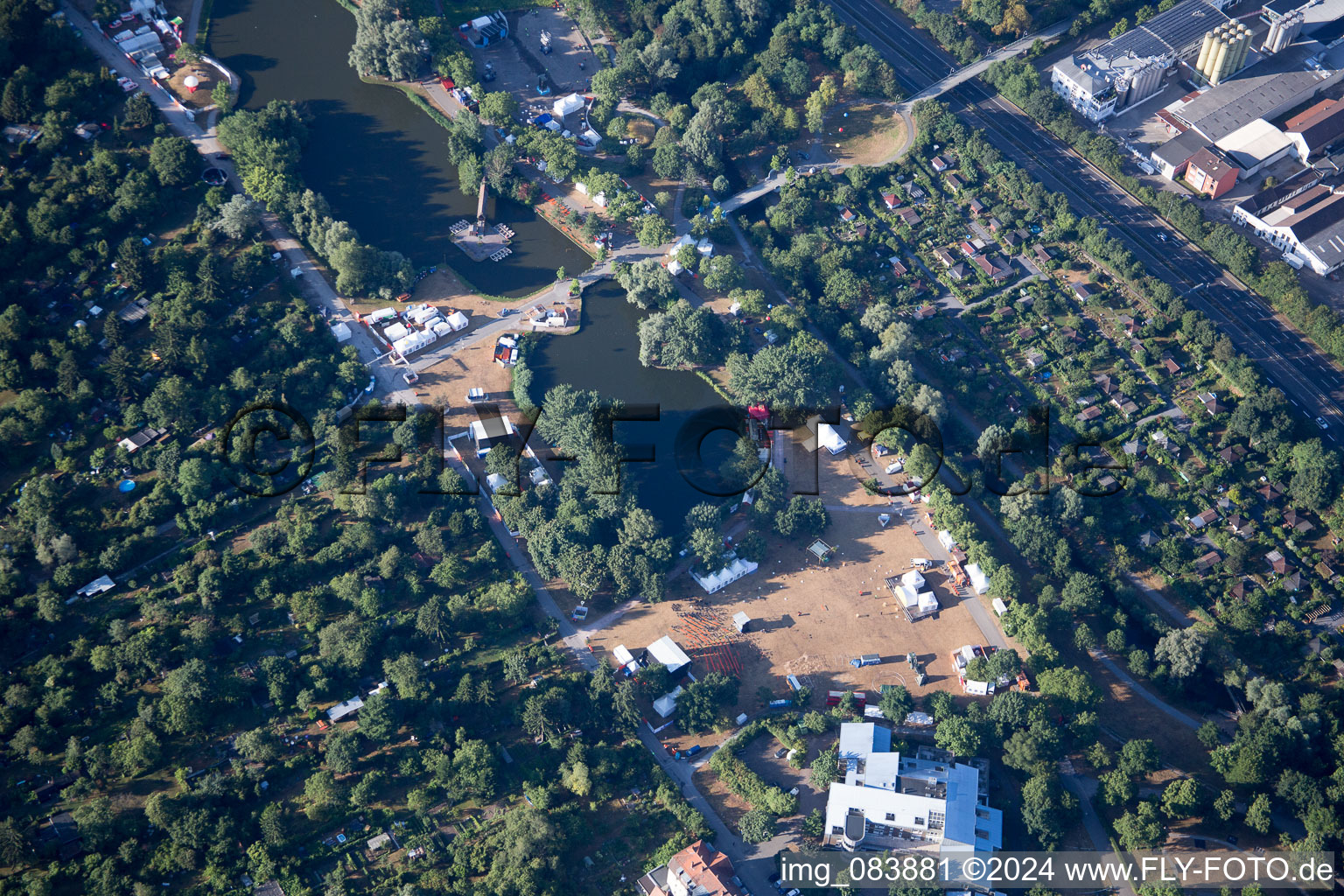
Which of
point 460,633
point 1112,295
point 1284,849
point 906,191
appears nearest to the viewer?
point 1284,849

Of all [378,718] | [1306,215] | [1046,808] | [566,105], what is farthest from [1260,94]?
[378,718]

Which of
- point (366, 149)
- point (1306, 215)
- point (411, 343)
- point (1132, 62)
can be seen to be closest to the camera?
point (411, 343)

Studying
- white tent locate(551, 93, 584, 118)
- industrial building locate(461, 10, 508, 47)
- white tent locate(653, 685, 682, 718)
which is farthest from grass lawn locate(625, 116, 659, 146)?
white tent locate(653, 685, 682, 718)

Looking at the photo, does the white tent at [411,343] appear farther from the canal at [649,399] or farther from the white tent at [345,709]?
the white tent at [345,709]

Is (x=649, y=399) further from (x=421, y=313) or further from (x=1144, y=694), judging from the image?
(x=1144, y=694)

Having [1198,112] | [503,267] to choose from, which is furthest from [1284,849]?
[503,267]

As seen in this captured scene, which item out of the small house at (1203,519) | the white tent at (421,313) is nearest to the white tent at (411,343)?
the white tent at (421,313)

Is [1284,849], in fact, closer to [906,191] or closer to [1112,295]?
[1112,295]
